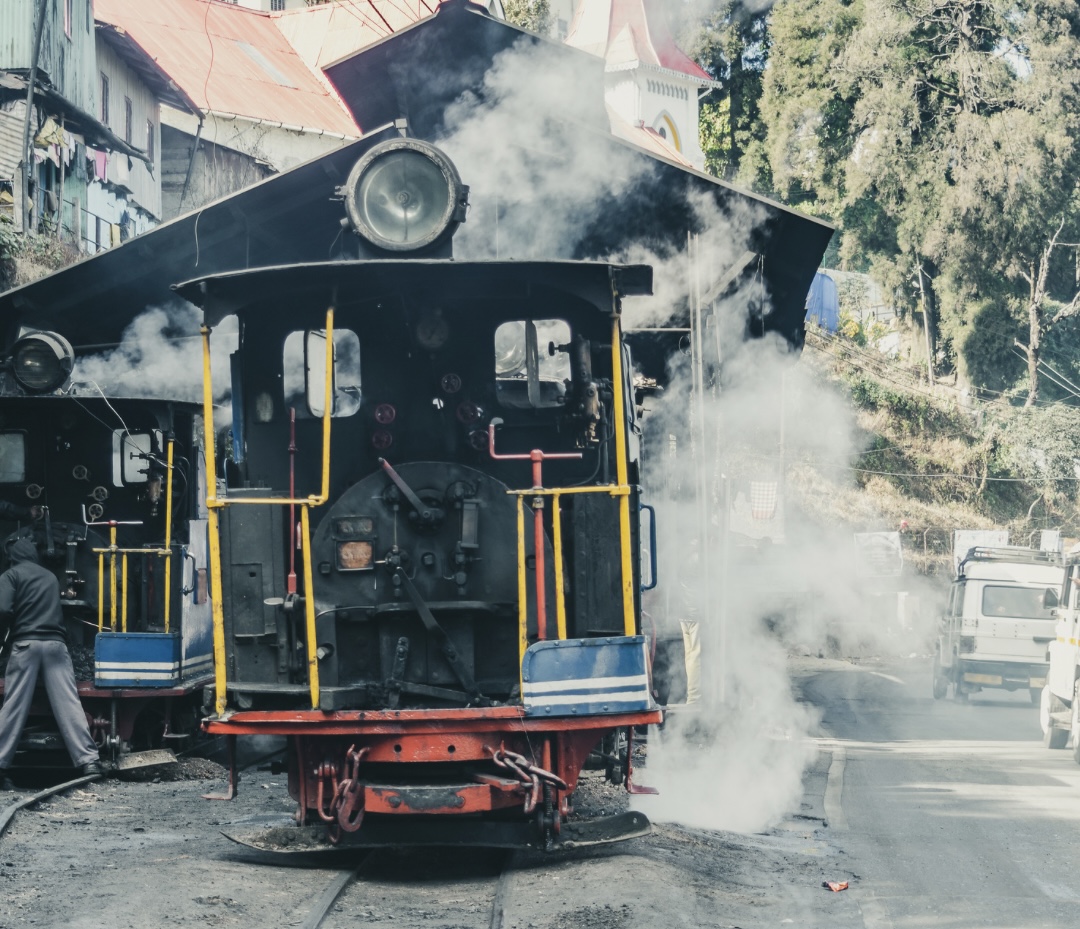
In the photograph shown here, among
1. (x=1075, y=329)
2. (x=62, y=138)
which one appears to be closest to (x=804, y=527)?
(x=1075, y=329)

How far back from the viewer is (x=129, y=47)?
30453mm

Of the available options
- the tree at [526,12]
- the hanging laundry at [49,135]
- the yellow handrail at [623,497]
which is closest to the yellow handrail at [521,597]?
the yellow handrail at [623,497]

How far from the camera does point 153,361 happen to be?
16.3 meters

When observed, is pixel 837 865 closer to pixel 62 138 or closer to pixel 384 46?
pixel 384 46

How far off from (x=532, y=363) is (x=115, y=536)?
5.34 metres

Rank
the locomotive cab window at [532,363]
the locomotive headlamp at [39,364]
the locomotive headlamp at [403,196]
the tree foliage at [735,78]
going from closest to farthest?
the locomotive headlamp at [403,196], the locomotive cab window at [532,363], the locomotive headlamp at [39,364], the tree foliage at [735,78]

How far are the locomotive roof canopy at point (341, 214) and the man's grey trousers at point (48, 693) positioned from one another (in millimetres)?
5527

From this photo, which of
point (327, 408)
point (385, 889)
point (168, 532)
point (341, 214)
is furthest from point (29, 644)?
point (341, 214)

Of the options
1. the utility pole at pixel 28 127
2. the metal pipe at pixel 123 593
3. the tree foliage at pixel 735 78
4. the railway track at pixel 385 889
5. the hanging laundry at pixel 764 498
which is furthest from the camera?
the tree foliage at pixel 735 78

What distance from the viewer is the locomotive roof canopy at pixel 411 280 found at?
7.67 metres

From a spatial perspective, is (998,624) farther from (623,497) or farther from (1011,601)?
(623,497)

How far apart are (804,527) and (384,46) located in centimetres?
Answer: 2645

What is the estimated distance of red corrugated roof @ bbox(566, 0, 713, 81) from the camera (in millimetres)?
65125

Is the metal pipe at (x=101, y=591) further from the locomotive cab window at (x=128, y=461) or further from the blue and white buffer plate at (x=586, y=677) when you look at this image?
the blue and white buffer plate at (x=586, y=677)
